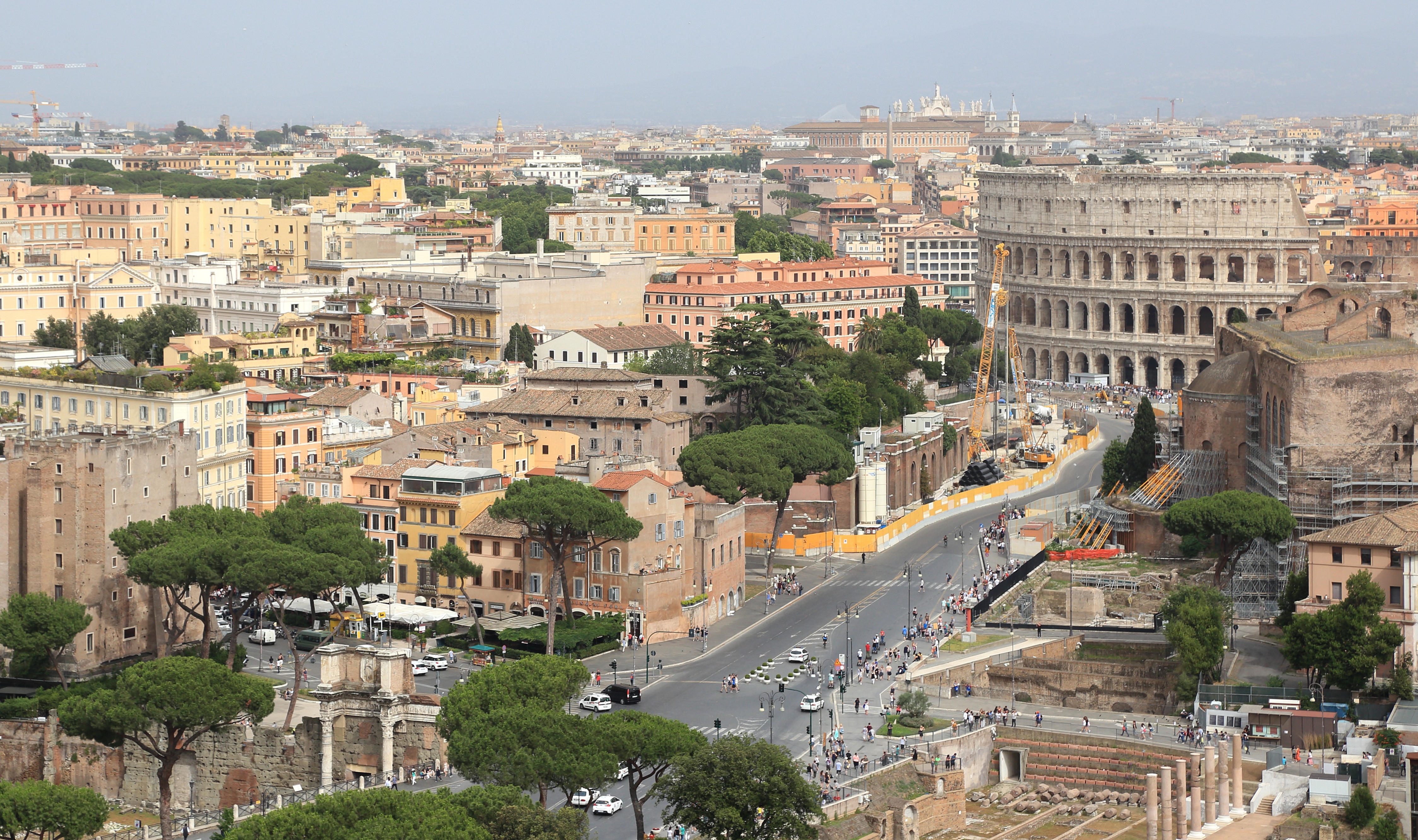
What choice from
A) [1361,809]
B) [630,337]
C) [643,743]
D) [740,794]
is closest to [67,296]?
[630,337]

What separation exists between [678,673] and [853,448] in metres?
24.8

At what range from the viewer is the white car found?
59938 millimetres

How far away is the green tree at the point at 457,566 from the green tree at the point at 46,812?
18.9 meters

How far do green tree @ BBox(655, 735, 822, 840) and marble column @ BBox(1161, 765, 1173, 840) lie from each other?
10.7 metres

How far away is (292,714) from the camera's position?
59719mm

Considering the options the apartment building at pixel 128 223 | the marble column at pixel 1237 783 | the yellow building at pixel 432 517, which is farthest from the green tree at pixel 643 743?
the apartment building at pixel 128 223

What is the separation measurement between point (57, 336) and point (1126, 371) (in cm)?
6207

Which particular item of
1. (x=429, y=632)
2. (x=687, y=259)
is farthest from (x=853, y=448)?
(x=687, y=259)

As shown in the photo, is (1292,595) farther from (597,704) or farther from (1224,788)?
(597,704)

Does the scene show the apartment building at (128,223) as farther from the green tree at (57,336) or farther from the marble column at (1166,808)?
the marble column at (1166,808)

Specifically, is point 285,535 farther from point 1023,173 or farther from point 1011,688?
point 1023,173

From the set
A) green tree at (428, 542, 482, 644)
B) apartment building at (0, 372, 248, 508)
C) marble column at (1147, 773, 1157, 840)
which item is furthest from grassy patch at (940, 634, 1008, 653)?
apartment building at (0, 372, 248, 508)

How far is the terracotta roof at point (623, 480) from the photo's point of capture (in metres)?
69.6

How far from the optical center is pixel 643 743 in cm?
5075
